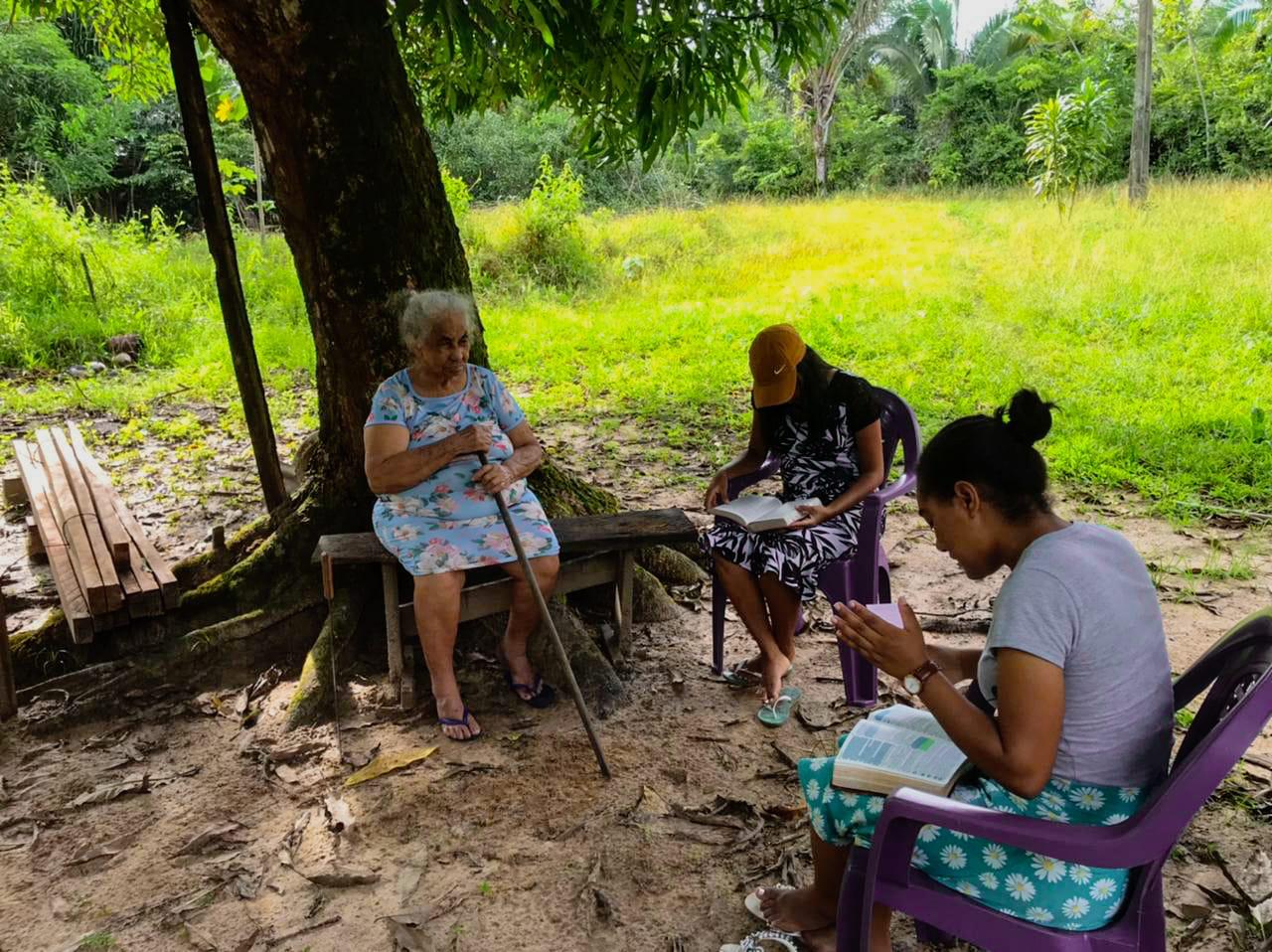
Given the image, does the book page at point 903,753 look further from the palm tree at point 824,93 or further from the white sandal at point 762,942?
the palm tree at point 824,93

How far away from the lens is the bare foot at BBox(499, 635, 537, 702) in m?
3.57

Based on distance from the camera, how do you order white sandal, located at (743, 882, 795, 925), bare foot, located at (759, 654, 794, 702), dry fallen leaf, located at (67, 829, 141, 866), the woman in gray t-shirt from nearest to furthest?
1. the woman in gray t-shirt
2. white sandal, located at (743, 882, 795, 925)
3. dry fallen leaf, located at (67, 829, 141, 866)
4. bare foot, located at (759, 654, 794, 702)

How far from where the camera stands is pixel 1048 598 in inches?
66.5

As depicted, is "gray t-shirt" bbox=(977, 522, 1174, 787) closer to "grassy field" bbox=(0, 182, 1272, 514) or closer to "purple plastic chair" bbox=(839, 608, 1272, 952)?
"purple plastic chair" bbox=(839, 608, 1272, 952)

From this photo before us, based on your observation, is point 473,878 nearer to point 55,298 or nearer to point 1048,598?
point 1048,598

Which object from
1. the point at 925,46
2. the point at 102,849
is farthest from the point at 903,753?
the point at 925,46

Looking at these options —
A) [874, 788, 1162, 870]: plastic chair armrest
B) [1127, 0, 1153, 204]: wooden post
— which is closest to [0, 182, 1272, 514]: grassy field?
[1127, 0, 1153, 204]: wooden post

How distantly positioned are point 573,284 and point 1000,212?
8269 millimetres

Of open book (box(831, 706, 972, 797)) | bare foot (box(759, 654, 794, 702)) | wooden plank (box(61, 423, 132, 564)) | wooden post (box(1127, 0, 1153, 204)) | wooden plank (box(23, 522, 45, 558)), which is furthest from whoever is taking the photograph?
wooden post (box(1127, 0, 1153, 204))

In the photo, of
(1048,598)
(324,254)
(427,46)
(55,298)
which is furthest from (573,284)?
(1048,598)

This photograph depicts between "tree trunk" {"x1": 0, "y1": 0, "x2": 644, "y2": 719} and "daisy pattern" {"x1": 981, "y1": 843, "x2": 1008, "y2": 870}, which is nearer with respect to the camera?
"daisy pattern" {"x1": 981, "y1": 843, "x2": 1008, "y2": 870}

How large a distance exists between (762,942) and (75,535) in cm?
359

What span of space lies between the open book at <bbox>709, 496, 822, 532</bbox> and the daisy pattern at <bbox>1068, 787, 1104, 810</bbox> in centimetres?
163

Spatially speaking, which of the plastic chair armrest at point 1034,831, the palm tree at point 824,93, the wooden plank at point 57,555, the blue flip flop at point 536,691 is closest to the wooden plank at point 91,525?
the wooden plank at point 57,555
